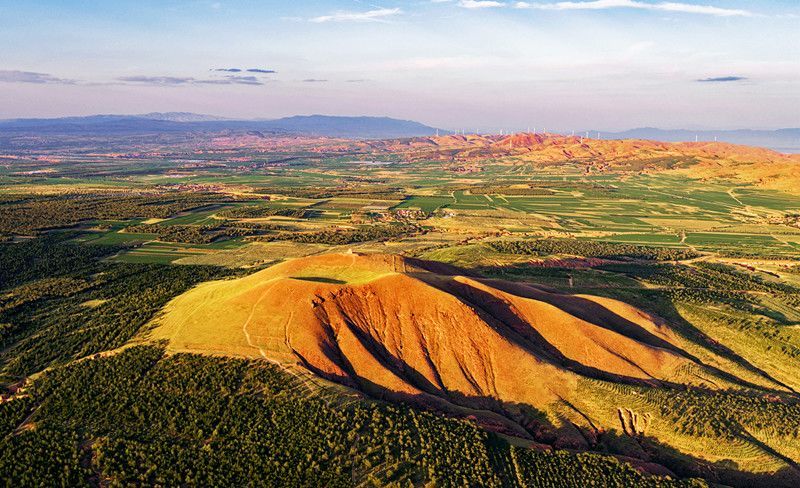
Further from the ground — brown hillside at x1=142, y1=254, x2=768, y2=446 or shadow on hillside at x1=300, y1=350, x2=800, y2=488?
brown hillside at x1=142, y1=254, x2=768, y2=446

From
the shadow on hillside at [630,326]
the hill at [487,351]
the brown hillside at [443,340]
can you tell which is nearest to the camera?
the hill at [487,351]

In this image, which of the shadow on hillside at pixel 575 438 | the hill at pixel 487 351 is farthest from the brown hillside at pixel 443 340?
the shadow on hillside at pixel 575 438

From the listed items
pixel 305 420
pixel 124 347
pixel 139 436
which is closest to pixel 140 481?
pixel 139 436

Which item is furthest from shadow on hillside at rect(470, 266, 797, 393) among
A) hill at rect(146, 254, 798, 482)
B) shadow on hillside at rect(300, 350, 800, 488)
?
shadow on hillside at rect(300, 350, 800, 488)

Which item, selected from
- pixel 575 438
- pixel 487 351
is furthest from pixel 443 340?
pixel 575 438

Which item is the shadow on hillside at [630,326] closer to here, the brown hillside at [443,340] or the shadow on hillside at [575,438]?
the brown hillside at [443,340]

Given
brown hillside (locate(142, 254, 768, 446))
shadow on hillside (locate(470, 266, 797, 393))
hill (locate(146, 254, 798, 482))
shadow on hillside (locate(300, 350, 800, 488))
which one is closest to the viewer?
shadow on hillside (locate(300, 350, 800, 488))

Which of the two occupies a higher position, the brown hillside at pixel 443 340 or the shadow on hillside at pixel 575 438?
the brown hillside at pixel 443 340

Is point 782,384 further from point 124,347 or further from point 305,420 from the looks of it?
point 124,347

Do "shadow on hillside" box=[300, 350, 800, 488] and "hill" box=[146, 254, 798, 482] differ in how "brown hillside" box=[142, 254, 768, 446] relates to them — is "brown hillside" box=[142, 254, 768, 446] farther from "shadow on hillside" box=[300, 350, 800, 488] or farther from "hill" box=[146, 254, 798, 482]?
"shadow on hillside" box=[300, 350, 800, 488]
